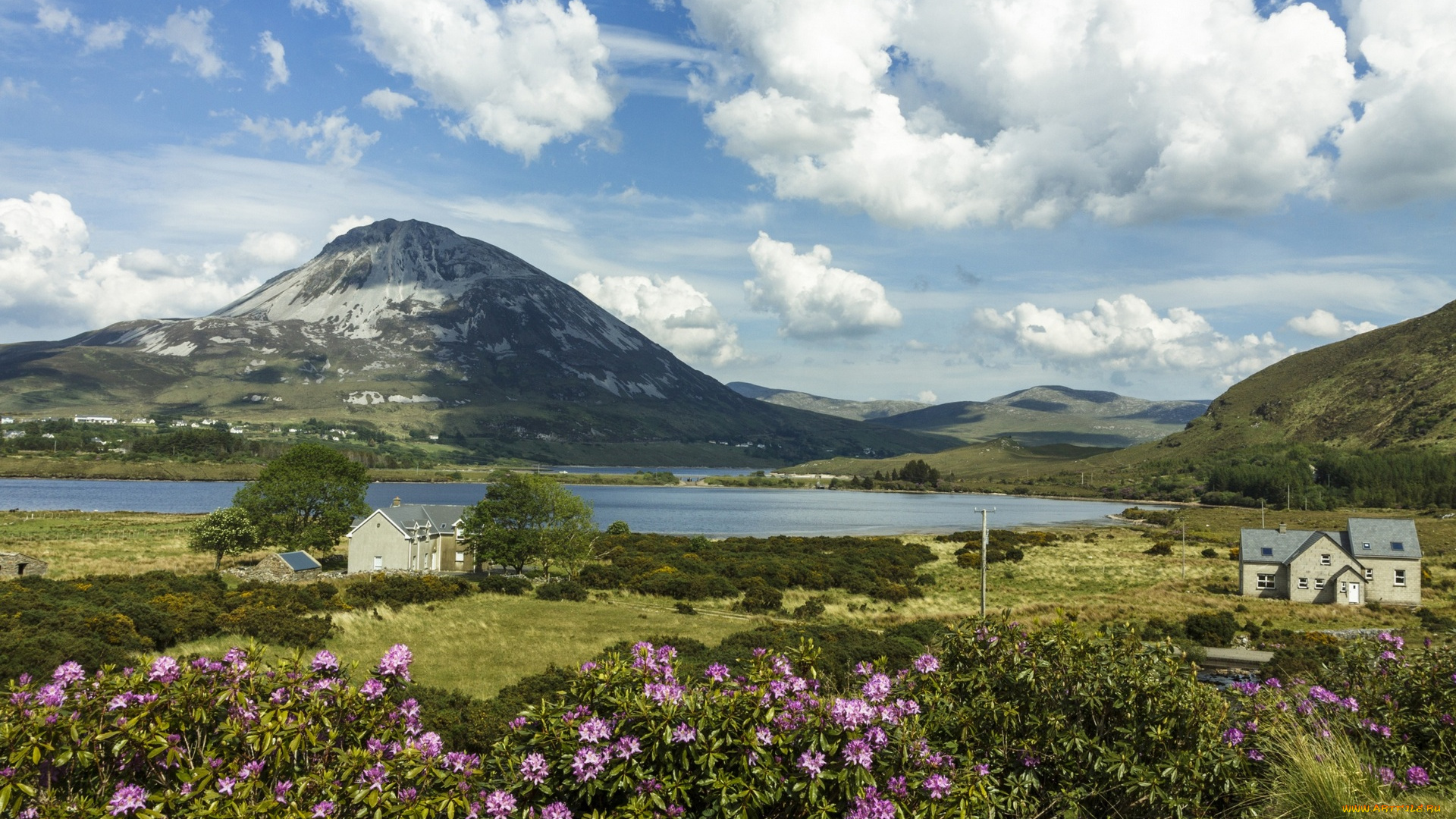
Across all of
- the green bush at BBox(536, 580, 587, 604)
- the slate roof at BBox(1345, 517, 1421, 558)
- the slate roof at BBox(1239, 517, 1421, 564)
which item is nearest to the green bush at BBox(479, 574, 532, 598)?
the green bush at BBox(536, 580, 587, 604)

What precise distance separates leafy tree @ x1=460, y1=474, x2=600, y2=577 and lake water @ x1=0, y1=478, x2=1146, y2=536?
5165 cm

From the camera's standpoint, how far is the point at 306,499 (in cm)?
6794

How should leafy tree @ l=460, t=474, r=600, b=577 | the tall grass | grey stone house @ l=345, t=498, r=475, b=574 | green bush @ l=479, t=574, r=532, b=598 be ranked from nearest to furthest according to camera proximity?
the tall grass < green bush @ l=479, t=574, r=532, b=598 < leafy tree @ l=460, t=474, r=600, b=577 < grey stone house @ l=345, t=498, r=475, b=574

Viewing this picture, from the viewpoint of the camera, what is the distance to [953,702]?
819 cm

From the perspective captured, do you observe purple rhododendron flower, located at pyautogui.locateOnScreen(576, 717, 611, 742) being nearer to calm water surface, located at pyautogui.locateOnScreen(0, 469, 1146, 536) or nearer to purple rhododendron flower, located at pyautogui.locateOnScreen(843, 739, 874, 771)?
purple rhododendron flower, located at pyautogui.locateOnScreen(843, 739, 874, 771)

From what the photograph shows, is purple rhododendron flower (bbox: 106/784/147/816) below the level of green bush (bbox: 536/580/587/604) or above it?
above

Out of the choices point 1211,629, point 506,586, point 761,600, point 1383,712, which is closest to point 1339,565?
point 1211,629

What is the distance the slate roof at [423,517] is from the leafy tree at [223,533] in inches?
297

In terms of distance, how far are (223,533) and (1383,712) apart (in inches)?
2618

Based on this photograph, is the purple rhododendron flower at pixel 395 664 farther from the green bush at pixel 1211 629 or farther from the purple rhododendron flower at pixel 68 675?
the green bush at pixel 1211 629

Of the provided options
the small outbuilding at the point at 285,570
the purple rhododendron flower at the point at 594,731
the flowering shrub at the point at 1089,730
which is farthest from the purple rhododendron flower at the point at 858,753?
the small outbuilding at the point at 285,570

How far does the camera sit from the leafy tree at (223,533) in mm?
59531

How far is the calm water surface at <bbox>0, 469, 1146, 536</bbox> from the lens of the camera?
12256 centimetres

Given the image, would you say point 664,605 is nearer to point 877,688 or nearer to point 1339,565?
point 1339,565
